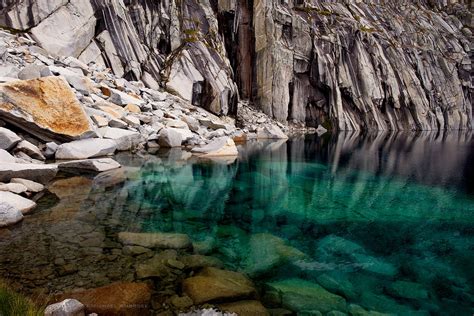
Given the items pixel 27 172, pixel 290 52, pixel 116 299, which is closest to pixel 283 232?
pixel 116 299

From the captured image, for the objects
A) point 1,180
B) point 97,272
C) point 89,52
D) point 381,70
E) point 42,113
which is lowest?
point 97,272

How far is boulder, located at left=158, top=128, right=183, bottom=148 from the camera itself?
2603 cm

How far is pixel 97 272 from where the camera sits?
6547 mm

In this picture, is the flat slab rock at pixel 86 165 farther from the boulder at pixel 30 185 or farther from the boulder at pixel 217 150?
the boulder at pixel 217 150

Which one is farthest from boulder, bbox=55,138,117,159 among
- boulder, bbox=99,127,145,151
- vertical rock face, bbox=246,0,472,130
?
vertical rock face, bbox=246,0,472,130

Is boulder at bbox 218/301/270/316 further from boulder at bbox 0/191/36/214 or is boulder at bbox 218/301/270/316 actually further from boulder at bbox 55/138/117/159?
boulder at bbox 55/138/117/159

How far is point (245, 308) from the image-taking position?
570cm

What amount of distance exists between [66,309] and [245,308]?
2814 millimetres

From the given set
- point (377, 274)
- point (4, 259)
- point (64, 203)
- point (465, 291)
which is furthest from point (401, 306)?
point (64, 203)

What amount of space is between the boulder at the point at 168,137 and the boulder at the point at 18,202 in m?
16.2

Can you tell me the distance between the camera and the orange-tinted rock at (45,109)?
52.9 ft

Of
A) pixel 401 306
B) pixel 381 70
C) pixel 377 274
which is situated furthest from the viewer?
pixel 381 70

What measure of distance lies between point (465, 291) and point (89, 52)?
1475 inches

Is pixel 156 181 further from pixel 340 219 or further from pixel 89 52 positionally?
pixel 89 52
